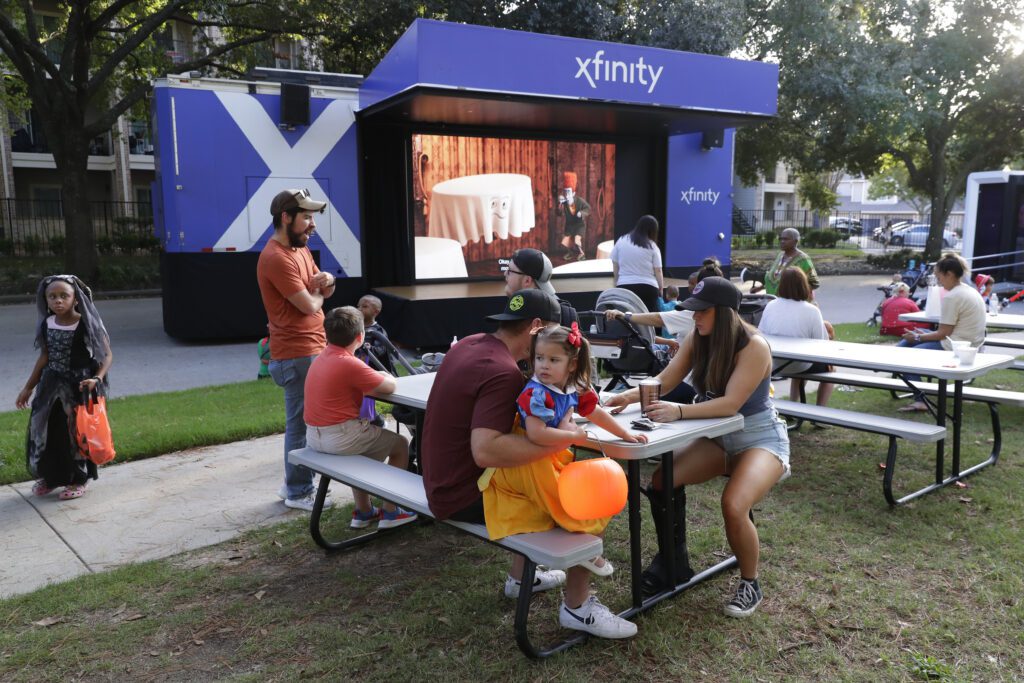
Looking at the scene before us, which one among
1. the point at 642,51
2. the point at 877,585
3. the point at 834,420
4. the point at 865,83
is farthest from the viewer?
the point at 865,83

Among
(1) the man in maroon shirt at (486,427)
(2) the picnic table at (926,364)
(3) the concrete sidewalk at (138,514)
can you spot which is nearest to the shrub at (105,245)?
(3) the concrete sidewalk at (138,514)

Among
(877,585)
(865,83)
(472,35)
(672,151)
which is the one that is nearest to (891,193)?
(865,83)

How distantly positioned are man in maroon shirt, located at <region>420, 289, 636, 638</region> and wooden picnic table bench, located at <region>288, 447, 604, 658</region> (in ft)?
0.38

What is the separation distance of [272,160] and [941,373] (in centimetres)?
899

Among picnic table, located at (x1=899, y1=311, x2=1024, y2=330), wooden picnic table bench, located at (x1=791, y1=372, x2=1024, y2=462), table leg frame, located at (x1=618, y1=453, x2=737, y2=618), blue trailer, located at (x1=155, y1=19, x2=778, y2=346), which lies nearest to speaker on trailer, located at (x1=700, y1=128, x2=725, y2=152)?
blue trailer, located at (x1=155, y1=19, x2=778, y2=346)

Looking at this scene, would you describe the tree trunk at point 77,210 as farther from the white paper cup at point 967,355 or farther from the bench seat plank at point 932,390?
the white paper cup at point 967,355

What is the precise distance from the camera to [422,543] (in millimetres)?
4473

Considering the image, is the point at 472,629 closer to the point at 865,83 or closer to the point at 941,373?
the point at 941,373

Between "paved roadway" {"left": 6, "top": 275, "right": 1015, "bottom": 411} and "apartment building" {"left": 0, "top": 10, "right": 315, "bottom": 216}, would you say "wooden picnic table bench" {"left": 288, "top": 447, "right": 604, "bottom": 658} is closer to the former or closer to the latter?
"paved roadway" {"left": 6, "top": 275, "right": 1015, "bottom": 411}

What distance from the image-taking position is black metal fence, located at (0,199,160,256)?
22734 mm

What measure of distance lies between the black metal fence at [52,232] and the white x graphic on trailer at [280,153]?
12500 millimetres

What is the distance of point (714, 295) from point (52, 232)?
28.2 metres

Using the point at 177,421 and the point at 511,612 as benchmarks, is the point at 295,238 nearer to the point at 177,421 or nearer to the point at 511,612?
the point at 511,612

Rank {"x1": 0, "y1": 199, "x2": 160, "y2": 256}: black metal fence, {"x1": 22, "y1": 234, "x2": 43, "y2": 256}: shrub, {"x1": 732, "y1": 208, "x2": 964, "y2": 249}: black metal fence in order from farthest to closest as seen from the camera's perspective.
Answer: {"x1": 732, "y1": 208, "x2": 964, "y2": 249}: black metal fence < {"x1": 0, "y1": 199, "x2": 160, "y2": 256}: black metal fence < {"x1": 22, "y1": 234, "x2": 43, "y2": 256}: shrub
